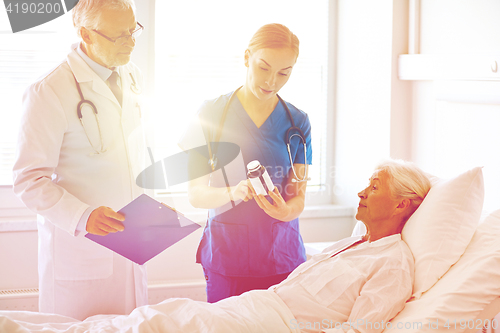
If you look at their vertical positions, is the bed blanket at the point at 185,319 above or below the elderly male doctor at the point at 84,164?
below

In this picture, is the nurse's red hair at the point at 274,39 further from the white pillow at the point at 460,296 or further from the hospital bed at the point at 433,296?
the white pillow at the point at 460,296

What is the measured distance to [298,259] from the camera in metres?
1.76

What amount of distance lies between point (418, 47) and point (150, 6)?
4.97 feet

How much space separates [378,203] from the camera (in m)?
1.68

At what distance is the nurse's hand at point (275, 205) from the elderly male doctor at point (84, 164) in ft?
1.56

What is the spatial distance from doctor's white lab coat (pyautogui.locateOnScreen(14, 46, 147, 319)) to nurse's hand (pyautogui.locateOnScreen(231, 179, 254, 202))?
1.31 feet

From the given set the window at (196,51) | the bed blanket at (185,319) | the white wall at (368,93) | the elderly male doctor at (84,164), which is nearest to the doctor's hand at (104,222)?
the elderly male doctor at (84,164)

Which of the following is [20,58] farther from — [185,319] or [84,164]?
[185,319]

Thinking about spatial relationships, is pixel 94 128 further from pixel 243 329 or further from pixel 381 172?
pixel 381 172

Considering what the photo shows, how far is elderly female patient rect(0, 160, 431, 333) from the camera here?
1374mm

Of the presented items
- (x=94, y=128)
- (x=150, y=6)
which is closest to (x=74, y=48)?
(x=94, y=128)

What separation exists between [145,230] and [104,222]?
13cm

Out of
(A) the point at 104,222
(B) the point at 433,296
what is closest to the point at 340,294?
(B) the point at 433,296

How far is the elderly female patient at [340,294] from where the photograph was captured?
4.51ft
